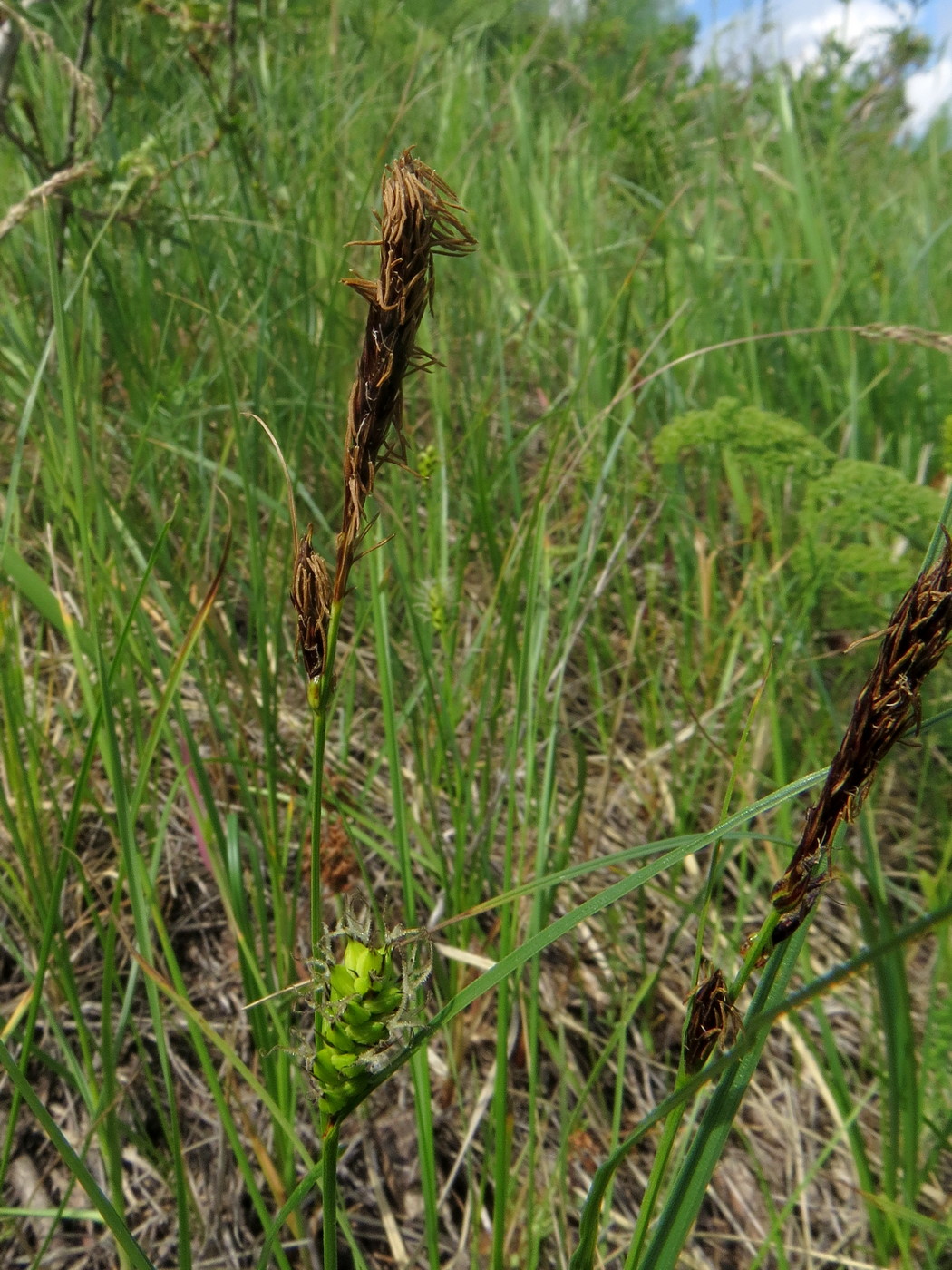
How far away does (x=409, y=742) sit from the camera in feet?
4.80

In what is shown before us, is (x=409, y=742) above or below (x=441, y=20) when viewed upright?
below

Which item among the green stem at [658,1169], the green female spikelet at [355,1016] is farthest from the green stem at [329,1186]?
the green stem at [658,1169]

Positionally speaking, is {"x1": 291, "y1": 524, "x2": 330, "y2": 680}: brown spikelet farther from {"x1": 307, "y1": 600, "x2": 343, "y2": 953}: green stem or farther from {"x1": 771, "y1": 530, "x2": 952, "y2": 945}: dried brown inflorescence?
{"x1": 771, "y1": 530, "x2": 952, "y2": 945}: dried brown inflorescence

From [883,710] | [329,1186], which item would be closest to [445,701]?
[329,1186]

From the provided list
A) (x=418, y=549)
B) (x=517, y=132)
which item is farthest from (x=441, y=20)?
(x=418, y=549)

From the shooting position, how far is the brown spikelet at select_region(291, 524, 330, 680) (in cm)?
46

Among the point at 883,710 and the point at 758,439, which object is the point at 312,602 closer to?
the point at 883,710

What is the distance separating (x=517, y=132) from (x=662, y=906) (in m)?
2.39

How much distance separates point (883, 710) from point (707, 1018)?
0.62 feet

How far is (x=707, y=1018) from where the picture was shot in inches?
18.6

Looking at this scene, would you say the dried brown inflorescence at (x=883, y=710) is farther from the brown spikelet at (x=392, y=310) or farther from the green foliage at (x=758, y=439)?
the green foliage at (x=758, y=439)

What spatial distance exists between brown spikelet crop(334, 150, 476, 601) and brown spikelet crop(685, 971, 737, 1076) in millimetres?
270

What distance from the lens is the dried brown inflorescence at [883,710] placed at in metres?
0.38

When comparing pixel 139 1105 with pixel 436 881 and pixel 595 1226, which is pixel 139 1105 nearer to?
pixel 436 881
